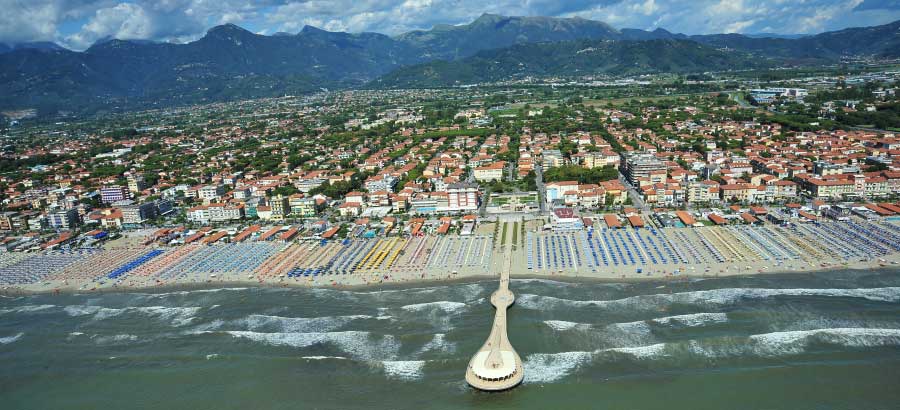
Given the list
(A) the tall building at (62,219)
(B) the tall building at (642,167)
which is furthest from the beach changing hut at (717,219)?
(A) the tall building at (62,219)

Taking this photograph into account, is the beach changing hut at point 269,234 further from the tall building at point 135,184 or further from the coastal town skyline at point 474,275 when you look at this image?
the tall building at point 135,184

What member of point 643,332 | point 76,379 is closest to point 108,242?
point 76,379

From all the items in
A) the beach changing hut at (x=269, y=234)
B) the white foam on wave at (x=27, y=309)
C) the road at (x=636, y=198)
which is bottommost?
the white foam on wave at (x=27, y=309)

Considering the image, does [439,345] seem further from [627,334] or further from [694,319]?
[694,319]

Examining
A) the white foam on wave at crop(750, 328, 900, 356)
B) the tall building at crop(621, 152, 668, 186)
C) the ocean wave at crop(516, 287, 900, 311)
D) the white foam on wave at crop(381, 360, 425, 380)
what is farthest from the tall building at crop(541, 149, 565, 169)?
the white foam on wave at crop(381, 360, 425, 380)

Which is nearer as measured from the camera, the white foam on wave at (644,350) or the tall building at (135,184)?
the white foam on wave at (644,350)

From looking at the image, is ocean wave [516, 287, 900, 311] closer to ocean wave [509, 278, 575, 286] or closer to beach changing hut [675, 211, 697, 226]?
ocean wave [509, 278, 575, 286]

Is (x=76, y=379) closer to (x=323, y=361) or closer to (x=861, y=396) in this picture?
(x=323, y=361)
